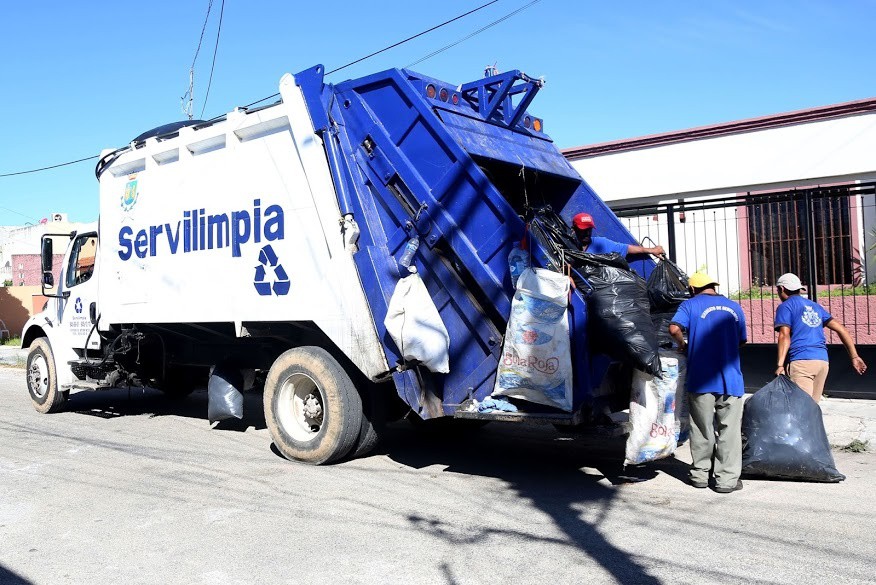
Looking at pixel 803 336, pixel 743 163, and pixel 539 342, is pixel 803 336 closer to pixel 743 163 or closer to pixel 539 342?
pixel 539 342

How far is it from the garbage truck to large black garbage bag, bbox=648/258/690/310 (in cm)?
86

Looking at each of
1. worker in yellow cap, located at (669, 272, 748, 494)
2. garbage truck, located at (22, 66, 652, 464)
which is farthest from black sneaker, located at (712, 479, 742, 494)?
garbage truck, located at (22, 66, 652, 464)

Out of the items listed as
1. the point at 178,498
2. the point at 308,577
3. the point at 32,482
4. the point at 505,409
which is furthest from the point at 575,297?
the point at 32,482

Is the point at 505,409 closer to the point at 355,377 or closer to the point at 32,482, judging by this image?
the point at 355,377

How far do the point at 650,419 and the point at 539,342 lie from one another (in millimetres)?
975

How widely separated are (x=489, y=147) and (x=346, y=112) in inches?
48.8

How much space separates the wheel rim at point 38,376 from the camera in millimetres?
10539

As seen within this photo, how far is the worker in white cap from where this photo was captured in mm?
6711

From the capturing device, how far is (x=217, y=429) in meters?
9.34

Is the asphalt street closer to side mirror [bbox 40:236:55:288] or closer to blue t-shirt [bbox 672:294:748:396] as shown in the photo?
blue t-shirt [bbox 672:294:748:396]

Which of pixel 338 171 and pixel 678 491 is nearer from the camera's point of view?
pixel 678 491

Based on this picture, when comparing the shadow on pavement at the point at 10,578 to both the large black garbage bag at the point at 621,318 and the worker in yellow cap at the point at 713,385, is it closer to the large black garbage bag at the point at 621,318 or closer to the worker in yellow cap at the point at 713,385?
the large black garbage bag at the point at 621,318

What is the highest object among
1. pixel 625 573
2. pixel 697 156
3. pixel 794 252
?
pixel 697 156

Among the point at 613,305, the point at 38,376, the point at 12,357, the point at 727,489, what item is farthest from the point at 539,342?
the point at 12,357
